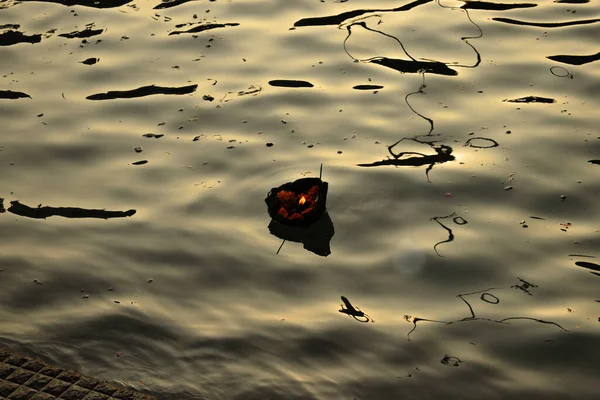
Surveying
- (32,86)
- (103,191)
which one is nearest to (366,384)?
(103,191)

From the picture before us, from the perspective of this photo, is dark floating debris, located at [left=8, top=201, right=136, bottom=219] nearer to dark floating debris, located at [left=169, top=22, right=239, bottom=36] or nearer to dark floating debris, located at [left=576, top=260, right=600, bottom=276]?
dark floating debris, located at [left=169, top=22, right=239, bottom=36]

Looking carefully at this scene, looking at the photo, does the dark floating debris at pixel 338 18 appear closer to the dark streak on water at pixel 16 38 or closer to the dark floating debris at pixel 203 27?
the dark floating debris at pixel 203 27

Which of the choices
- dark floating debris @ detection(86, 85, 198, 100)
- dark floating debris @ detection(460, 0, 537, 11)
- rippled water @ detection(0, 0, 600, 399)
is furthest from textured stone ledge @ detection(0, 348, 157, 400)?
dark floating debris @ detection(460, 0, 537, 11)

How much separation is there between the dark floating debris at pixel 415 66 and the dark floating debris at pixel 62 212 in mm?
3109

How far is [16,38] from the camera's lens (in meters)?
8.61

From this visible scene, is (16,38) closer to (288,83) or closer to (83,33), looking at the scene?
(83,33)

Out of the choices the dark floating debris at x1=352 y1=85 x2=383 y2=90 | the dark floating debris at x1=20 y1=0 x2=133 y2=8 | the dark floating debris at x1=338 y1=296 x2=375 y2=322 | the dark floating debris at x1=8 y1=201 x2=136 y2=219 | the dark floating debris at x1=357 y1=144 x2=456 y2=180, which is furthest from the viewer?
the dark floating debris at x1=20 y1=0 x2=133 y2=8

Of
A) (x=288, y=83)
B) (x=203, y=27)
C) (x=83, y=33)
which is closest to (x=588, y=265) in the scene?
(x=288, y=83)

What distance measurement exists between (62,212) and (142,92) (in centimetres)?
181

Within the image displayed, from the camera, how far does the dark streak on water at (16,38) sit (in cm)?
853

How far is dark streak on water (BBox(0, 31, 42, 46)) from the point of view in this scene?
28.0 ft

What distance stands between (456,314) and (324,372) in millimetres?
1029

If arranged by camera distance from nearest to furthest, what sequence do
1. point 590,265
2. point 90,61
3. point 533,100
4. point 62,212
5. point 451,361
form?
point 451,361
point 590,265
point 62,212
point 533,100
point 90,61

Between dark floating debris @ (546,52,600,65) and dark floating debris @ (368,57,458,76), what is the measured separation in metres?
1.08
